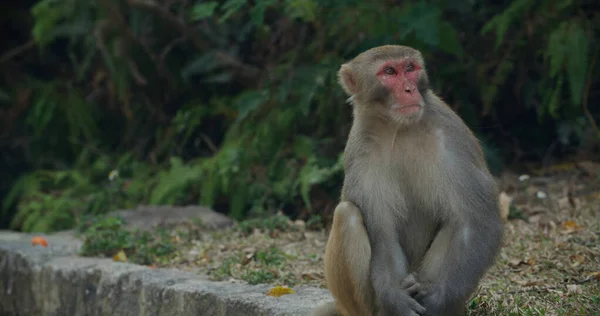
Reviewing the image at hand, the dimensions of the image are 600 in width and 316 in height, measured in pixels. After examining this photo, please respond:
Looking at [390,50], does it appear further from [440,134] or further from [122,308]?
[122,308]

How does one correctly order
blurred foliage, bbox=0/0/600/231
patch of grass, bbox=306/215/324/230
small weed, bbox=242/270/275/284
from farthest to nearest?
blurred foliage, bbox=0/0/600/231
patch of grass, bbox=306/215/324/230
small weed, bbox=242/270/275/284

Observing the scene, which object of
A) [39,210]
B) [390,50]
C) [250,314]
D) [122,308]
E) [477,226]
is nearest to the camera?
[477,226]

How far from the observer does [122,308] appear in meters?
6.18

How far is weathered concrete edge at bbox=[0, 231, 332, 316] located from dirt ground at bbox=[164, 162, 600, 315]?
39 centimetres

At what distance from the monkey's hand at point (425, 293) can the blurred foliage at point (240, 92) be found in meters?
3.55

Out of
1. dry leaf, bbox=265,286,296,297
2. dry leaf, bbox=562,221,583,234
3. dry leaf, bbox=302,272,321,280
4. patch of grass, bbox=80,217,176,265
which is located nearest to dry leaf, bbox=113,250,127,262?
patch of grass, bbox=80,217,176,265

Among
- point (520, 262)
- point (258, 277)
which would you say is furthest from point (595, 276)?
point (258, 277)

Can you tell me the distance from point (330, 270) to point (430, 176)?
70cm

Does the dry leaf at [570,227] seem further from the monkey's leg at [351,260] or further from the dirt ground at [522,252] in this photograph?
the monkey's leg at [351,260]

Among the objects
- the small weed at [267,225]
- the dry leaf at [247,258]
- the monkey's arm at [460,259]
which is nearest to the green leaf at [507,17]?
the small weed at [267,225]

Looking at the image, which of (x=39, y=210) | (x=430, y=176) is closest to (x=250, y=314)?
(x=430, y=176)

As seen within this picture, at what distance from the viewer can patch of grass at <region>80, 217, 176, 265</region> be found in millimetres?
6961

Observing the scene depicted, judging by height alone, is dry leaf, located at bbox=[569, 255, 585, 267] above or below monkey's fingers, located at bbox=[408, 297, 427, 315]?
below

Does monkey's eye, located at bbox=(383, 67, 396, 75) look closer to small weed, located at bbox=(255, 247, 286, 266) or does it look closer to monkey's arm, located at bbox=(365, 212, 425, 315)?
monkey's arm, located at bbox=(365, 212, 425, 315)
